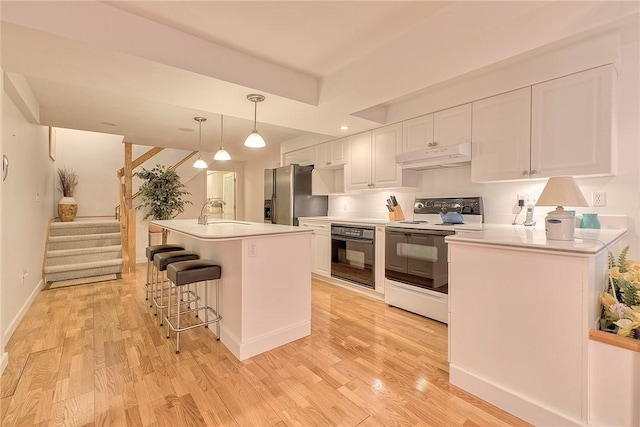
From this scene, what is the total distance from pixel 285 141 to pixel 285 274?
3.57 meters

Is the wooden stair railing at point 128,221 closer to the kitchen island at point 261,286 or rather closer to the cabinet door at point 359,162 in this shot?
the kitchen island at point 261,286

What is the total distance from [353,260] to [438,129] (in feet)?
6.28

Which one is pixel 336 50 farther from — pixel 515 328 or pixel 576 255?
pixel 515 328

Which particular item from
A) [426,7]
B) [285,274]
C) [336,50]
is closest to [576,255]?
[426,7]

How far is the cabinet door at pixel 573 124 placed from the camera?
210cm

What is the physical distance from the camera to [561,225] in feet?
5.32

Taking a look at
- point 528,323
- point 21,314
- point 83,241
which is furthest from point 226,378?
point 83,241

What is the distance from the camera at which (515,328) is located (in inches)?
63.4

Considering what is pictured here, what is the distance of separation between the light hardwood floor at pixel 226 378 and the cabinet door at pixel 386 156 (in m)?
1.67

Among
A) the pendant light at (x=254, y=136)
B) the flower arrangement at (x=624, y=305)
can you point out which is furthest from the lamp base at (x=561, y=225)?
the pendant light at (x=254, y=136)

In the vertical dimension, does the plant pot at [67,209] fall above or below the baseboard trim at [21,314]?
above

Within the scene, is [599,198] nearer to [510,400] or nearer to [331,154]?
[510,400]

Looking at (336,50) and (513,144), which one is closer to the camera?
(336,50)

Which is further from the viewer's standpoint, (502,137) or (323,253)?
(323,253)
